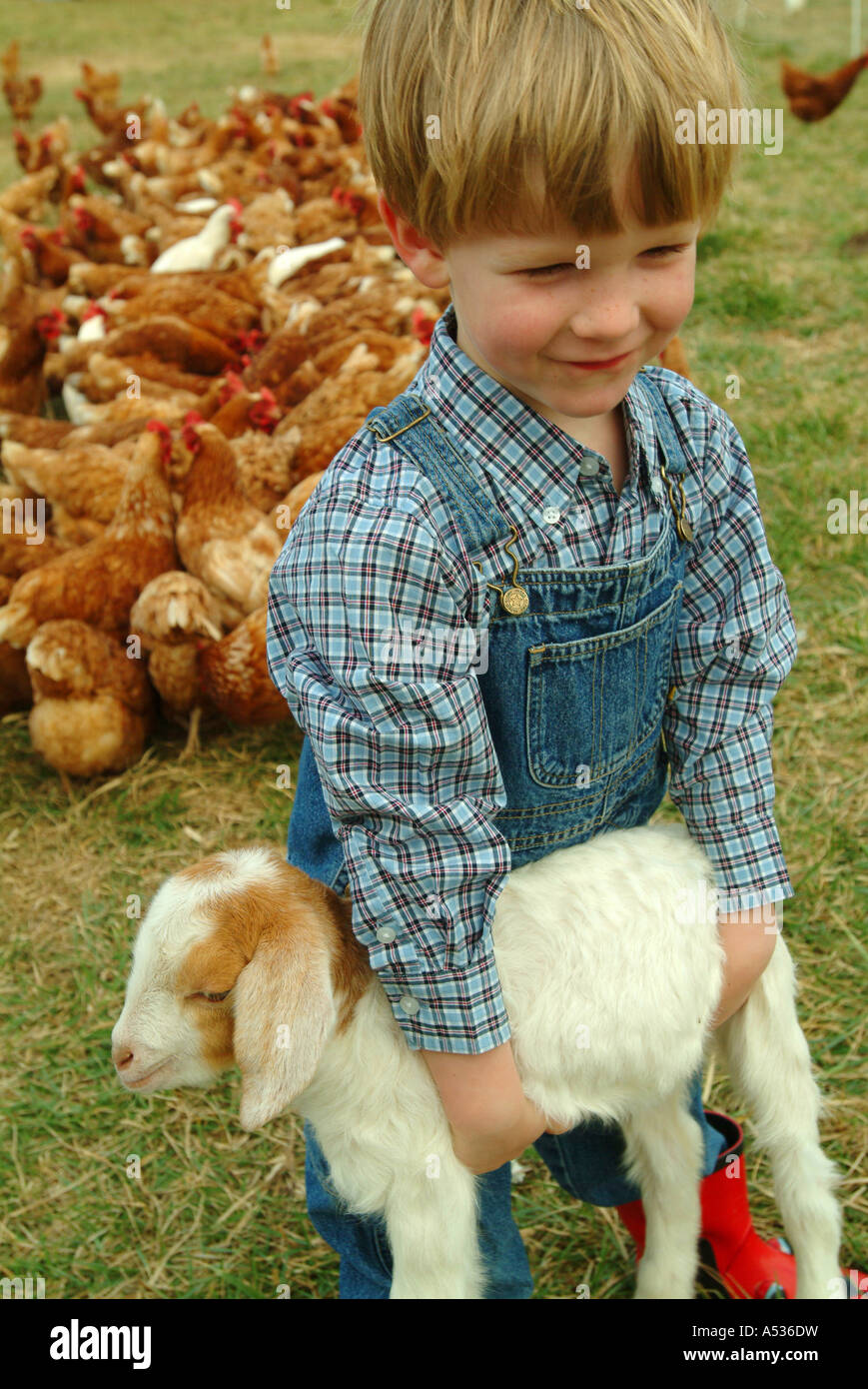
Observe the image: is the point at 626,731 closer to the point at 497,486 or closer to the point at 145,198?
the point at 497,486

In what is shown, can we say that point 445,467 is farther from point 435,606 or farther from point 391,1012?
point 391,1012

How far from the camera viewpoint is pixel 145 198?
791 centimetres

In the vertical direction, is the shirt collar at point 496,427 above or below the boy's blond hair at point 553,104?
below

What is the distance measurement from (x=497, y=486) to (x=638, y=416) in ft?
0.80

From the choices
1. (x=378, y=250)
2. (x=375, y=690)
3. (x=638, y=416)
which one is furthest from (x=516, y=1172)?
(x=378, y=250)

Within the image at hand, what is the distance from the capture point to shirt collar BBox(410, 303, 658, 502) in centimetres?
144

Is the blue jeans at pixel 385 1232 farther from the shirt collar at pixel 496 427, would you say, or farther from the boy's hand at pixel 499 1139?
the shirt collar at pixel 496 427

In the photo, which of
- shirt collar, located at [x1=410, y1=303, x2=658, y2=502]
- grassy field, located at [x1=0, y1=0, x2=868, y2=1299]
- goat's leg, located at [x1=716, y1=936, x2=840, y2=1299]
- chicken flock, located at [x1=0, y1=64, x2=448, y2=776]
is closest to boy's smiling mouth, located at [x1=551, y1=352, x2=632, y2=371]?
shirt collar, located at [x1=410, y1=303, x2=658, y2=502]

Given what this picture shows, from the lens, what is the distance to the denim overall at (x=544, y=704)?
1.43 m

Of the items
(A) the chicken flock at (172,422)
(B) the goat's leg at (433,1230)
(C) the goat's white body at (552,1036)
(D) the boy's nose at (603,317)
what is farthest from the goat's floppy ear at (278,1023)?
(A) the chicken flock at (172,422)

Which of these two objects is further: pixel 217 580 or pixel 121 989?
pixel 217 580

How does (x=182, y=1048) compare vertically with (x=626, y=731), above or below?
below

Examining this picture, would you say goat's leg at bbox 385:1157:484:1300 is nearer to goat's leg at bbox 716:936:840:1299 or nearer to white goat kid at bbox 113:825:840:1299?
white goat kid at bbox 113:825:840:1299

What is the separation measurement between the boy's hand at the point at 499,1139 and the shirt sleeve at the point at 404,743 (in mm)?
121
